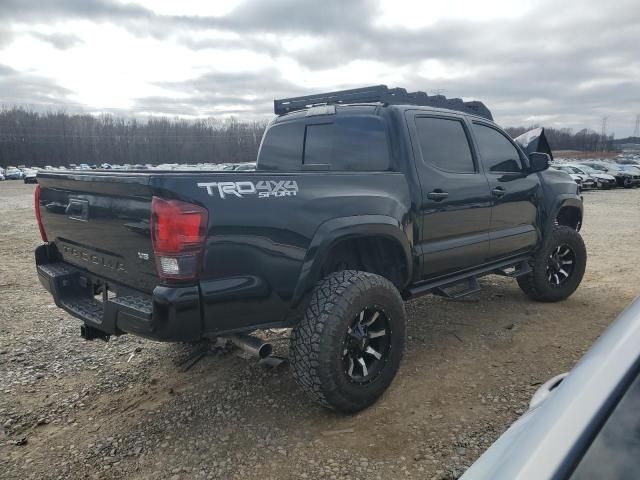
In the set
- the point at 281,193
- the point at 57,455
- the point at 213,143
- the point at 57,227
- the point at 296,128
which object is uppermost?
the point at 213,143

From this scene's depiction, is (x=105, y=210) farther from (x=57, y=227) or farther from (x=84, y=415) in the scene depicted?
(x=84, y=415)

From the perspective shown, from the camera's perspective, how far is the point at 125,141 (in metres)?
89.8

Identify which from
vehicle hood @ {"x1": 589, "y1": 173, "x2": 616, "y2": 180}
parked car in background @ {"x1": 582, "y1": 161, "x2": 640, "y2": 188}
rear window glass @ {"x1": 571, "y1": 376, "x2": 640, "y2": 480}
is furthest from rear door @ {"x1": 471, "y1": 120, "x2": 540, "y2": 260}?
parked car in background @ {"x1": 582, "y1": 161, "x2": 640, "y2": 188}

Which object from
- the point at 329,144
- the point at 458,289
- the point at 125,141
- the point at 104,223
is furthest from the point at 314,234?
the point at 125,141

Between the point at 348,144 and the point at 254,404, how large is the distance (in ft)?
6.87

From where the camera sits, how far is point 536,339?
4270mm

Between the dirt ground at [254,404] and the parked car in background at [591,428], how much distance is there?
1.73 m

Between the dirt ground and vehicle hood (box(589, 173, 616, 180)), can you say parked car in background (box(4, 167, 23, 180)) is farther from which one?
Answer: the dirt ground

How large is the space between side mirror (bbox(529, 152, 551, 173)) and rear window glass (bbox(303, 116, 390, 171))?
75.3 inches

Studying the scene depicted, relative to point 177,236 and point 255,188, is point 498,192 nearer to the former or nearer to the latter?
point 255,188

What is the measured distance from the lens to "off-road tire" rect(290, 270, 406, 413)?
9.23ft

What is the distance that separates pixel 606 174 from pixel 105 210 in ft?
99.4

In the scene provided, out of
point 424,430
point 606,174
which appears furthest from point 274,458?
point 606,174

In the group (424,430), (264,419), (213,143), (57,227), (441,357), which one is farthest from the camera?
(213,143)
